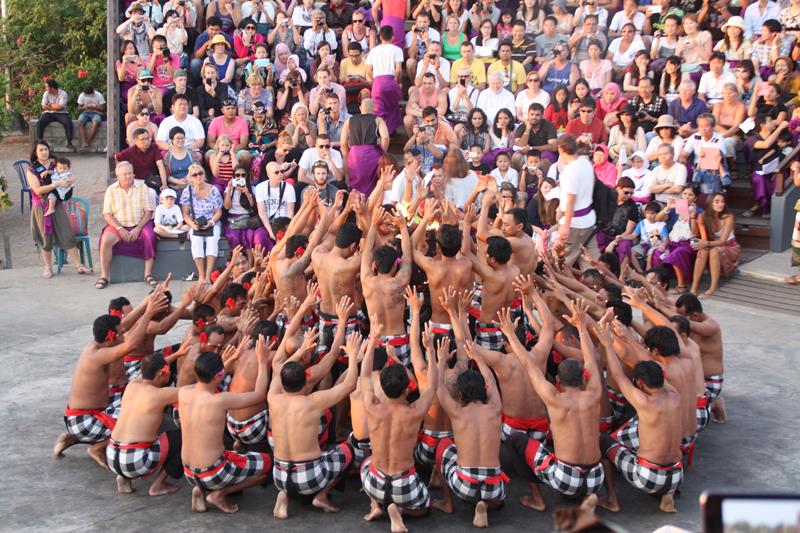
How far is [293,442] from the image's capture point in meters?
7.31

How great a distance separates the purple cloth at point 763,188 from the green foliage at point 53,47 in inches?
582

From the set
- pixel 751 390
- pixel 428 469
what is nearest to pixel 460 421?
pixel 428 469

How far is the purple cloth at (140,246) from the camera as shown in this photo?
13.8 metres

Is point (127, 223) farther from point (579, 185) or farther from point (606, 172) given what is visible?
point (606, 172)

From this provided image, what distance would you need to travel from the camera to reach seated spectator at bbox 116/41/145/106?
16.2 m

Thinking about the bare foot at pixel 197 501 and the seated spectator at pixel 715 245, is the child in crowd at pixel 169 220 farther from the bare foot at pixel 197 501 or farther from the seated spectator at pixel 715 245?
the bare foot at pixel 197 501

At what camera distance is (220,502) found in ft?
24.6

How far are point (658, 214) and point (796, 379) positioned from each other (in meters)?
3.52

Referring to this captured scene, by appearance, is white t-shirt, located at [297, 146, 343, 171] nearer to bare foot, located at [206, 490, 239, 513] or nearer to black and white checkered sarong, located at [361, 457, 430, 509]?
bare foot, located at [206, 490, 239, 513]

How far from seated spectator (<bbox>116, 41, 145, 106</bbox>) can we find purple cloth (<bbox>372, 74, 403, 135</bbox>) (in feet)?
12.0

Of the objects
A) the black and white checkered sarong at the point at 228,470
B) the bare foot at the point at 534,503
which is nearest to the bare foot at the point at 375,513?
the black and white checkered sarong at the point at 228,470

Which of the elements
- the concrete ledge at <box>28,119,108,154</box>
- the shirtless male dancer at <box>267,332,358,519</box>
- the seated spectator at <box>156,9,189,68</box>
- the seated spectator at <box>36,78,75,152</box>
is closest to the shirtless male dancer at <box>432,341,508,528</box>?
the shirtless male dancer at <box>267,332,358,519</box>

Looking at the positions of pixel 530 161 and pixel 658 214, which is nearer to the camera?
pixel 658 214

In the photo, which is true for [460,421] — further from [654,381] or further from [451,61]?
[451,61]
